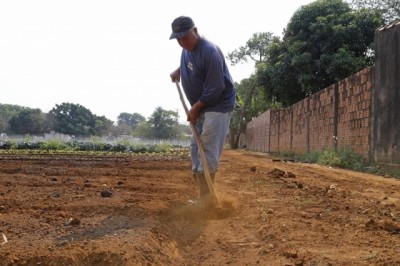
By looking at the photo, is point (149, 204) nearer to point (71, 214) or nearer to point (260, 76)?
point (71, 214)

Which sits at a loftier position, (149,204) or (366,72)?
(366,72)

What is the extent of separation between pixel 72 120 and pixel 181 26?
189 feet

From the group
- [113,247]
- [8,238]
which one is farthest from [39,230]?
[113,247]

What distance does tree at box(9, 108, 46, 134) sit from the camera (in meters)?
56.3

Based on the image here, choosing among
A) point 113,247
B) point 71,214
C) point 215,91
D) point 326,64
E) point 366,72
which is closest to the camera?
point 113,247

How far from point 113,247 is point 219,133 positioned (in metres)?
1.76

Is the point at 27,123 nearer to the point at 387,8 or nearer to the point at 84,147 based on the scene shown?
the point at 84,147

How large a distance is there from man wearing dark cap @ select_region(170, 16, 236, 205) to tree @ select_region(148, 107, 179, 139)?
57.4 meters

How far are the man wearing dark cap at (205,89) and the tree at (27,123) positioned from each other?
56.1 meters

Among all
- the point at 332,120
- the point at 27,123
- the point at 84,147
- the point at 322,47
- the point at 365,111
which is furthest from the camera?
the point at 27,123

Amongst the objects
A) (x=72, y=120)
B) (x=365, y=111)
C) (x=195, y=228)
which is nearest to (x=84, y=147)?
(x=365, y=111)

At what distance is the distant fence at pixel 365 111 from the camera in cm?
836

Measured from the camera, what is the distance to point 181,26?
3605 mm

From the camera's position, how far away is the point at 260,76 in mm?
20062
